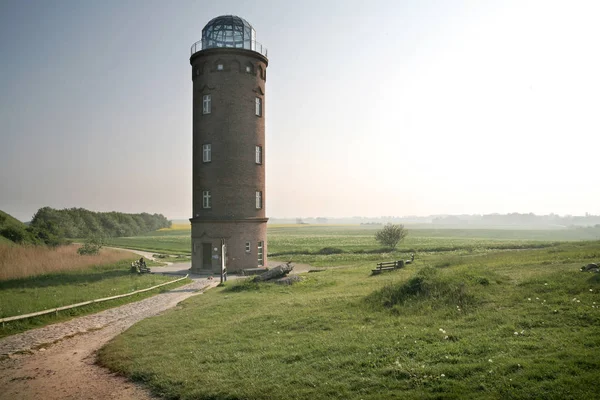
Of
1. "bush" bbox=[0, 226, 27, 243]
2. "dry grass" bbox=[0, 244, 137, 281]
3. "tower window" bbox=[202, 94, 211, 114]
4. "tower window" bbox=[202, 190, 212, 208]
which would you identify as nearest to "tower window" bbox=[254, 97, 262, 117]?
"tower window" bbox=[202, 94, 211, 114]

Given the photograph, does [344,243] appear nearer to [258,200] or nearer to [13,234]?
[258,200]

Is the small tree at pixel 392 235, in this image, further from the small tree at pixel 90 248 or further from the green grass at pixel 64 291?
the small tree at pixel 90 248

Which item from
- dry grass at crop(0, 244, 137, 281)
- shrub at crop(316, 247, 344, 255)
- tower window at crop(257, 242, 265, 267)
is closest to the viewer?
dry grass at crop(0, 244, 137, 281)

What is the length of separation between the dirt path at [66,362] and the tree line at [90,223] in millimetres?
43035

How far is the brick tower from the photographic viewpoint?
1388 inches

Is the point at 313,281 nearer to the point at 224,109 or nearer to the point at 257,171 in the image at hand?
the point at 257,171

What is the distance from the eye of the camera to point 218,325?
1514 centimetres

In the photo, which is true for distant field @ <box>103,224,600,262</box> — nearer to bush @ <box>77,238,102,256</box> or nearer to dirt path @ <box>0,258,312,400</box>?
bush @ <box>77,238,102,256</box>

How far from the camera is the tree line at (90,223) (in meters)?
85.3

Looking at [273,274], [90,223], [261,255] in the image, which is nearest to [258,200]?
[261,255]

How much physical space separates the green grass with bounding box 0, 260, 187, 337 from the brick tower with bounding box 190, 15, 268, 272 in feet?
20.5

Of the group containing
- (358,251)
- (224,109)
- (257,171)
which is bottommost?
(358,251)

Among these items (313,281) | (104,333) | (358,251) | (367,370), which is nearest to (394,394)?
(367,370)

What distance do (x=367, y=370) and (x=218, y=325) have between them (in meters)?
7.48
